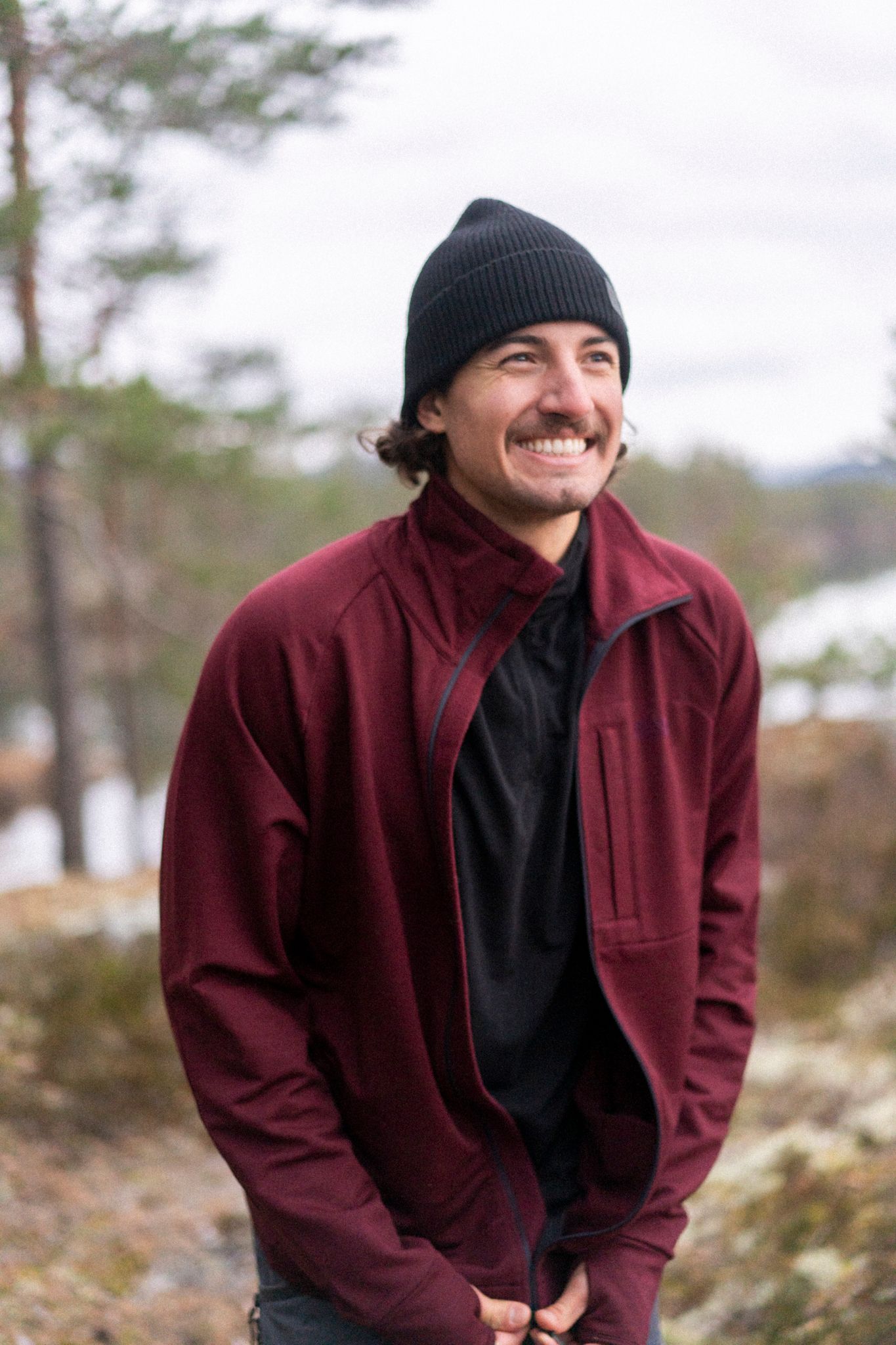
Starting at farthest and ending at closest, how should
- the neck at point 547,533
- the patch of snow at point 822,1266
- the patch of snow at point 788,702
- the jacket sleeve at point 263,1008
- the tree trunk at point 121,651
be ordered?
the patch of snow at point 788,702 < the tree trunk at point 121,651 < the patch of snow at point 822,1266 < the neck at point 547,533 < the jacket sleeve at point 263,1008

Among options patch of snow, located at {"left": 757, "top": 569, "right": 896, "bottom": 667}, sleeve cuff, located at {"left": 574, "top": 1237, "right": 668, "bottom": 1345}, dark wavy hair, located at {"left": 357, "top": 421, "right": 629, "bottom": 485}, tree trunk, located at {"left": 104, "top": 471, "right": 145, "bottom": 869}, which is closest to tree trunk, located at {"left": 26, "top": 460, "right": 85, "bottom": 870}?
tree trunk, located at {"left": 104, "top": 471, "right": 145, "bottom": 869}

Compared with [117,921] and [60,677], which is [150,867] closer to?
[60,677]

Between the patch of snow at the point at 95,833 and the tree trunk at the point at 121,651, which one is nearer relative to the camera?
the tree trunk at the point at 121,651

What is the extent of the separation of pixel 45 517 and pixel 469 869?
987 cm

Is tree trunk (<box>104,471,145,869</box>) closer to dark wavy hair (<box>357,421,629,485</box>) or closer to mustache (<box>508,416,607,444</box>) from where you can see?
dark wavy hair (<box>357,421,629,485</box>)

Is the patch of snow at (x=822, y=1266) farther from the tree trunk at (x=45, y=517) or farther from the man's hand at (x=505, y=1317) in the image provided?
the tree trunk at (x=45, y=517)

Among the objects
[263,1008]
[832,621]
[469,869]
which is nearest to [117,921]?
[263,1008]

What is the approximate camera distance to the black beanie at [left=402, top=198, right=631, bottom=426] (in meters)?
1.93

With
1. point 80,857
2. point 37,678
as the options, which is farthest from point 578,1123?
point 37,678

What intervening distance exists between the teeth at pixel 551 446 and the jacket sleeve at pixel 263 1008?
51cm

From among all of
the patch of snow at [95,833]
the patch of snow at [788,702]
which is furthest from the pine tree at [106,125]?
the patch of snow at [95,833]

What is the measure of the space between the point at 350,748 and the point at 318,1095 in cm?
56

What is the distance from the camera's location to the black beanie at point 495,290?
1.93 meters

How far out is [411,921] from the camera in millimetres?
1925
